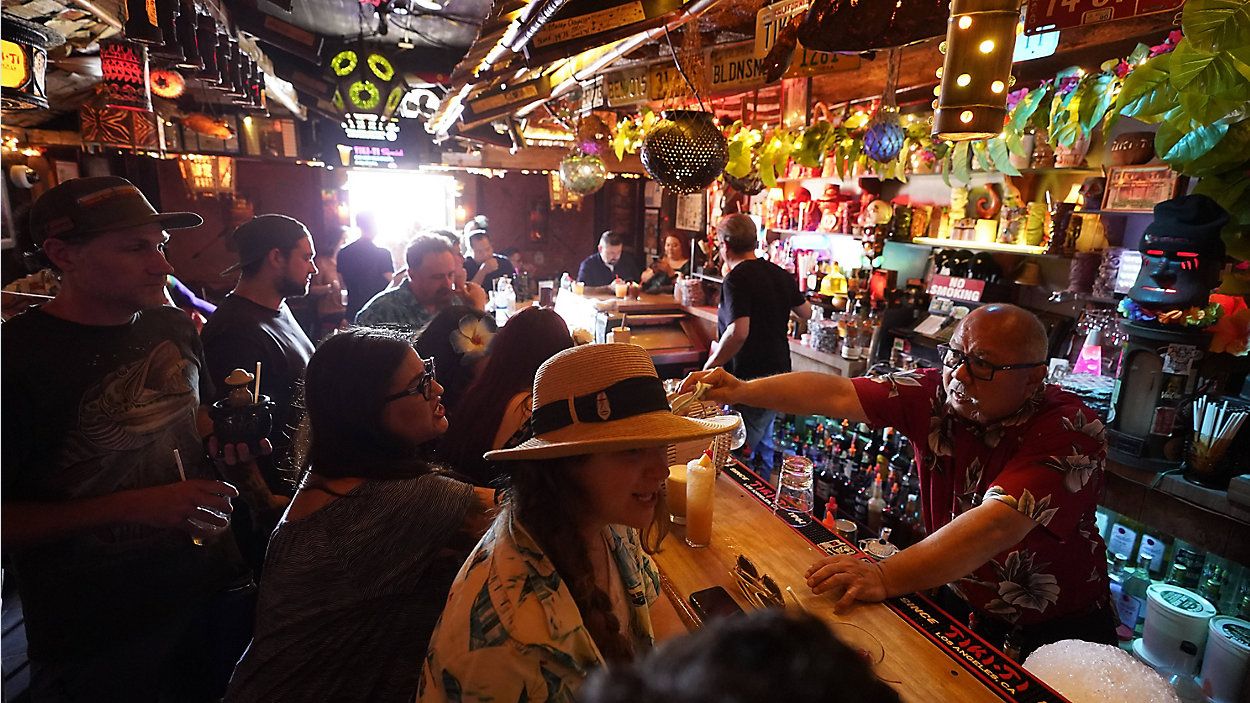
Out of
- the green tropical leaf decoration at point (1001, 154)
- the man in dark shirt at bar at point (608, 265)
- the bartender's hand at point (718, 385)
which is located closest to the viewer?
the bartender's hand at point (718, 385)

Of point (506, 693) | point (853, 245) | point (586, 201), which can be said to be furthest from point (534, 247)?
point (506, 693)

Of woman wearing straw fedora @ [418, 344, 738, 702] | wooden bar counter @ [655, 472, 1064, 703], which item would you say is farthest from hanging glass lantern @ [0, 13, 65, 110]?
wooden bar counter @ [655, 472, 1064, 703]

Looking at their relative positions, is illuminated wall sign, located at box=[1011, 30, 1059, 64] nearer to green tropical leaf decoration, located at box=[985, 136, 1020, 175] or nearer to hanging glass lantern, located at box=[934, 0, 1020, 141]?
green tropical leaf decoration, located at box=[985, 136, 1020, 175]

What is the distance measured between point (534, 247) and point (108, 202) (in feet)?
32.9

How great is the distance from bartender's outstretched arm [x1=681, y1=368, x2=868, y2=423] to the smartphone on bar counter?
0.89 m

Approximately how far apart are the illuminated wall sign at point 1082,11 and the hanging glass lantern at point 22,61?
4.87m

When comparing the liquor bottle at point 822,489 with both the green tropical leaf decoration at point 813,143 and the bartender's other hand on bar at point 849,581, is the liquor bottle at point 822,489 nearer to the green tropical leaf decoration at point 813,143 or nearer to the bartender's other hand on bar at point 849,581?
the bartender's other hand on bar at point 849,581

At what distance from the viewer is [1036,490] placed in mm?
1743

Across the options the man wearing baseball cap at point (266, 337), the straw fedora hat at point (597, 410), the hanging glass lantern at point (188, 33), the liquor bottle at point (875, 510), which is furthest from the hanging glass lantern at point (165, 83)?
the liquor bottle at point (875, 510)

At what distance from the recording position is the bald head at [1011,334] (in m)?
1.88

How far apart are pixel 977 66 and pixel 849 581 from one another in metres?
1.39

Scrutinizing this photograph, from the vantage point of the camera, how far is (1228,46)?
187 cm

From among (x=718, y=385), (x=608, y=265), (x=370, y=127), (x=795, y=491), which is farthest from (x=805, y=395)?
(x=370, y=127)

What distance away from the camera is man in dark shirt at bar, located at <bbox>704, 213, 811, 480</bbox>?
4387 millimetres
